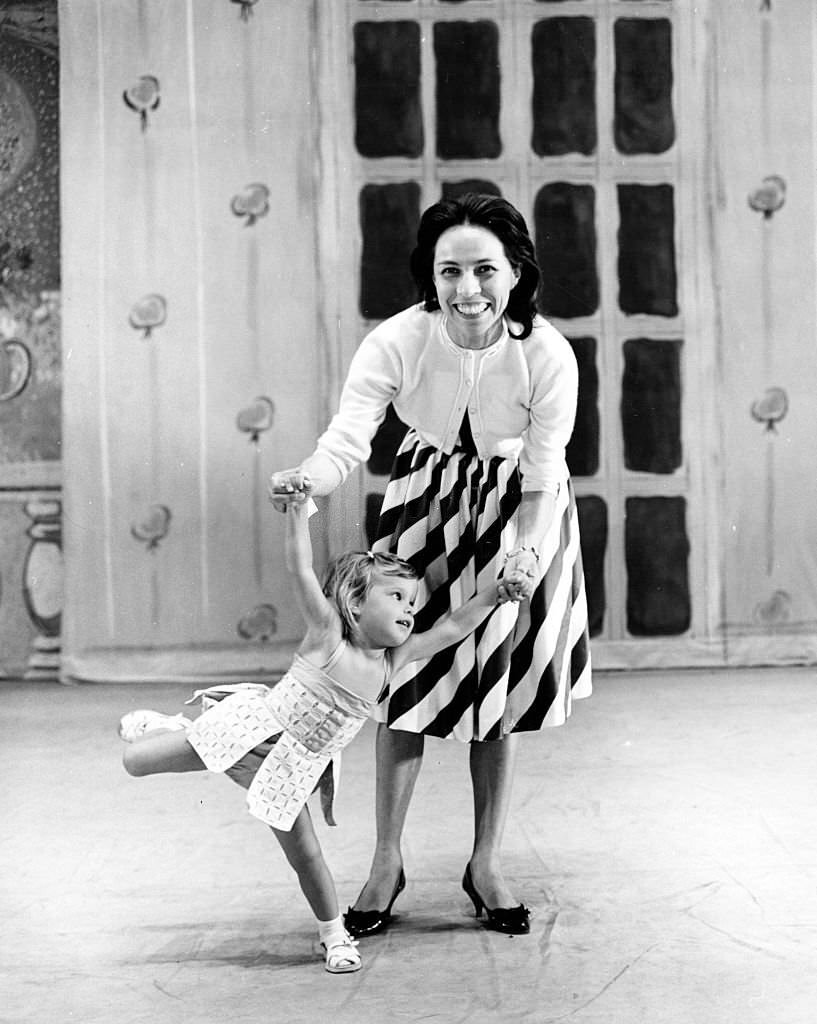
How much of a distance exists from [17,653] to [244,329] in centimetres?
121

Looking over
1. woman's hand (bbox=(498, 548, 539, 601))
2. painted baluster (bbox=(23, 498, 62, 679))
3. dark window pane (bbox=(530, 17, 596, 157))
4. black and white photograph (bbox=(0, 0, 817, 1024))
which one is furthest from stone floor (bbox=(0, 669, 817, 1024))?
dark window pane (bbox=(530, 17, 596, 157))

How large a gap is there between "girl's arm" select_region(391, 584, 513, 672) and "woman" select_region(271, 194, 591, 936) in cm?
14

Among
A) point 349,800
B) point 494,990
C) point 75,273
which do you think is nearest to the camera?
point 494,990

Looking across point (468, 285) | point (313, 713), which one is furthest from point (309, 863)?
point (468, 285)

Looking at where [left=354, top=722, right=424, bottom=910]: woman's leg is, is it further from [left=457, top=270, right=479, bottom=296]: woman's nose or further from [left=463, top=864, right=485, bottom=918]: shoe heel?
[left=457, top=270, right=479, bottom=296]: woman's nose

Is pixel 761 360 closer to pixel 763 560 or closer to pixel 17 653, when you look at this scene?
pixel 763 560

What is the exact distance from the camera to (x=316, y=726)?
1.76m

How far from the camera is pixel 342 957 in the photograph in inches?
70.6

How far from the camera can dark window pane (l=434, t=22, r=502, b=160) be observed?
396 cm

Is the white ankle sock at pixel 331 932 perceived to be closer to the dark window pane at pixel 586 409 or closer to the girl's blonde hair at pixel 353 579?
the girl's blonde hair at pixel 353 579

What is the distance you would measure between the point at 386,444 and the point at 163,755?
91.2 inches

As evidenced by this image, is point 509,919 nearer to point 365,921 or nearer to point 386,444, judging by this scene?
point 365,921

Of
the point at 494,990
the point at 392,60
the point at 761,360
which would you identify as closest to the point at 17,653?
the point at 392,60

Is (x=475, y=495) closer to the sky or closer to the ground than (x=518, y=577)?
closer to the sky
